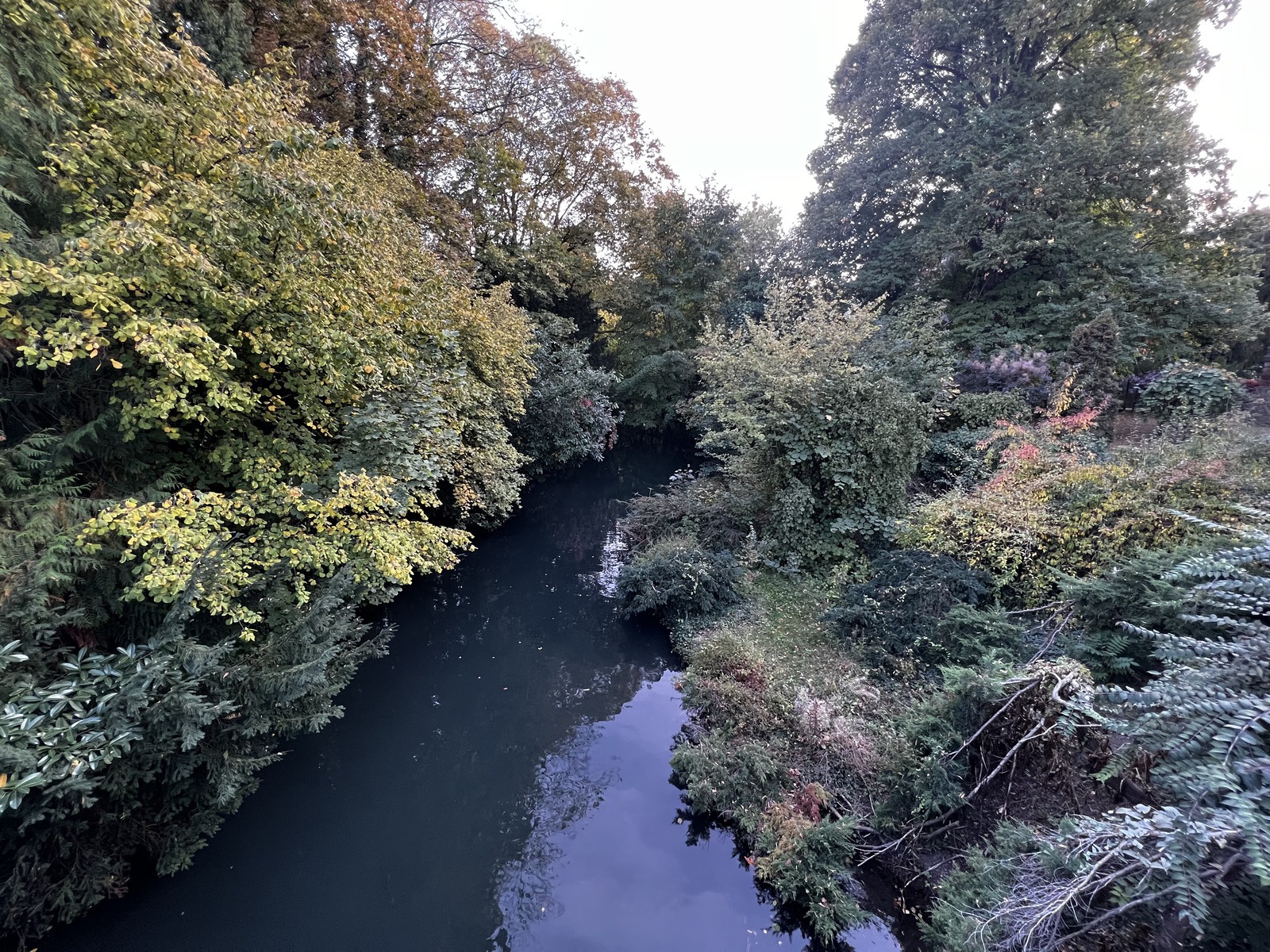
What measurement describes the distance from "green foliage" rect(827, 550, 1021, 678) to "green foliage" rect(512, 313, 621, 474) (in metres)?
9.13

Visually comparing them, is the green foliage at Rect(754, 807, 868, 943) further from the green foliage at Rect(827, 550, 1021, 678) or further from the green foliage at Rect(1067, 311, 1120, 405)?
the green foliage at Rect(1067, 311, 1120, 405)

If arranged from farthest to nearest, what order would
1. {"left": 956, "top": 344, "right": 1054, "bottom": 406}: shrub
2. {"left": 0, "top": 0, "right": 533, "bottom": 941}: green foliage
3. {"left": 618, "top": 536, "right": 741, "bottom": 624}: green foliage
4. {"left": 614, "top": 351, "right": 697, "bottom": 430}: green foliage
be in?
{"left": 614, "top": 351, "right": 697, "bottom": 430}: green foliage < {"left": 956, "top": 344, "right": 1054, "bottom": 406}: shrub < {"left": 618, "top": 536, "right": 741, "bottom": 624}: green foliage < {"left": 0, "top": 0, "right": 533, "bottom": 941}: green foliage

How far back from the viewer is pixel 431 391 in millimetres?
6852

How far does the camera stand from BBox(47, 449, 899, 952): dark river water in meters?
4.21

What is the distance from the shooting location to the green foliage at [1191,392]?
965 cm

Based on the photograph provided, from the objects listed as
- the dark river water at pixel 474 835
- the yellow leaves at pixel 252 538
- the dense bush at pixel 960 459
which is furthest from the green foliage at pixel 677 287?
the yellow leaves at pixel 252 538

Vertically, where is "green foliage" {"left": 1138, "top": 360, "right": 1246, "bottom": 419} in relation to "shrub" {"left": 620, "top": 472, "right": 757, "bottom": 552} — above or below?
above

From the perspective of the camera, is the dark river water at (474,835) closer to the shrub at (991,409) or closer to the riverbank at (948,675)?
the riverbank at (948,675)

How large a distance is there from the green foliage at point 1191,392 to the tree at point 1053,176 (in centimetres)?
108

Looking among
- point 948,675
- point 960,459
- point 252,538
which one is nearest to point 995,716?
point 948,675

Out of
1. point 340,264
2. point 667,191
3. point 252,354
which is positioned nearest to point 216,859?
point 252,354

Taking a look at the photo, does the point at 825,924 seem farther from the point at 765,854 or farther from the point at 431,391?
the point at 431,391

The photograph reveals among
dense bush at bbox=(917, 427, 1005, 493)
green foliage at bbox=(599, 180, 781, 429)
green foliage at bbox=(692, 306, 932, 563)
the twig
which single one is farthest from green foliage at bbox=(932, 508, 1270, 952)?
green foliage at bbox=(599, 180, 781, 429)

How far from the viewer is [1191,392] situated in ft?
32.4
